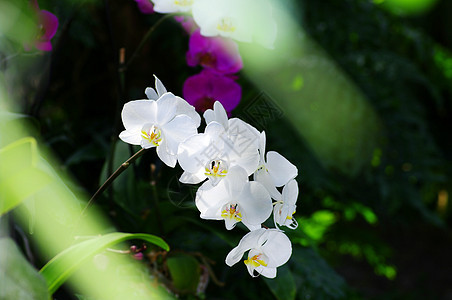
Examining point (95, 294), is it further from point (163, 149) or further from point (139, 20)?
point (139, 20)

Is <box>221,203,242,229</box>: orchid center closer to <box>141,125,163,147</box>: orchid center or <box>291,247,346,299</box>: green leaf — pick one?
<box>141,125,163,147</box>: orchid center

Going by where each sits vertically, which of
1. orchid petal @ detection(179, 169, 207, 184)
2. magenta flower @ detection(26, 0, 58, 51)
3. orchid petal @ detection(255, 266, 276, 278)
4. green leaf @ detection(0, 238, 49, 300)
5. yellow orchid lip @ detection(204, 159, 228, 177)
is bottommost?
magenta flower @ detection(26, 0, 58, 51)

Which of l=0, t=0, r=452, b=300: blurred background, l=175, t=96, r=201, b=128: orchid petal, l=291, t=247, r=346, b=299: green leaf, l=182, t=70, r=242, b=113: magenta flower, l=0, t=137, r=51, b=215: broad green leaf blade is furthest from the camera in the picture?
l=0, t=0, r=452, b=300: blurred background

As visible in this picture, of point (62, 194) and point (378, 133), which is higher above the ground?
point (62, 194)

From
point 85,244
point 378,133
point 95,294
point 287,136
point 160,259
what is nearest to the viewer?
point 85,244

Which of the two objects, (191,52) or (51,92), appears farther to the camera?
(51,92)

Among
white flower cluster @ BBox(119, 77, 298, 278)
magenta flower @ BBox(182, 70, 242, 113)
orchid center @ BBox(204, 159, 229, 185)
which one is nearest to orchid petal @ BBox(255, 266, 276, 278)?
white flower cluster @ BBox(119, 77, 298, 278)

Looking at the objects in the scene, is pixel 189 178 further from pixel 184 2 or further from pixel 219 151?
pixel 184 2

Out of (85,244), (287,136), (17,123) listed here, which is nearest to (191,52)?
(17,123)
